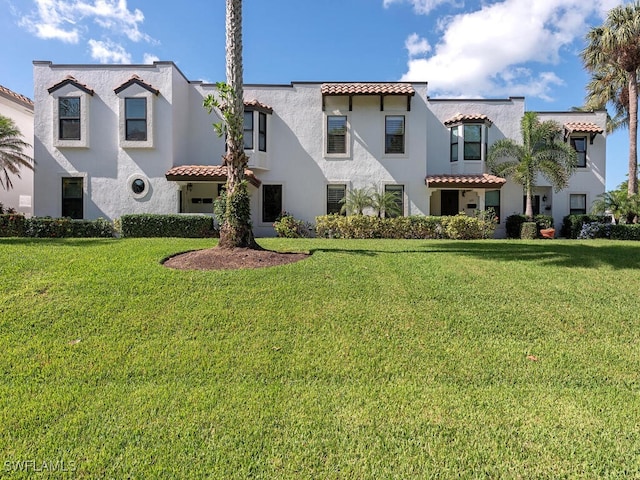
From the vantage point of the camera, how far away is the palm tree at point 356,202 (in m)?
16.4

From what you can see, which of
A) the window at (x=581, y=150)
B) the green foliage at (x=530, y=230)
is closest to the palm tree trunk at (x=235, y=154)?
the green foliage at (x=530, y=230)

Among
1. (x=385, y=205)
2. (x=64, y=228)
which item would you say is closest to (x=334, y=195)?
(x=385, y=205)

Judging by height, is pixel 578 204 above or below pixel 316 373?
above

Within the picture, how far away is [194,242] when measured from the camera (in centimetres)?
1126

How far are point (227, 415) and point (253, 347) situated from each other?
1.28 m

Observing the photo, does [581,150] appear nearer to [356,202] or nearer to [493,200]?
[493,200]

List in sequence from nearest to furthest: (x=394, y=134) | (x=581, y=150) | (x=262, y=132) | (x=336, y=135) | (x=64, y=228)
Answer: (x=64, y=228) → (x=262, y=132) → (x=394, y=134) → (x=336, y=135) → (x=581, y=150)

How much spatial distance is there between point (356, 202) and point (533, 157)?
8.99 metres

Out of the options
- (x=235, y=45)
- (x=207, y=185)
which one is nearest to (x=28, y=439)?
(x=235, y=45)

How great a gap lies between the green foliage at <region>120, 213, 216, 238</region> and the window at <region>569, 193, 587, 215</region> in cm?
1864

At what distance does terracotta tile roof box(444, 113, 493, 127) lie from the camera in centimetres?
1806

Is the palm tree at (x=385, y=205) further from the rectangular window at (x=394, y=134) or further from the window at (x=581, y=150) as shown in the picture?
the window at (x=581, y=150)

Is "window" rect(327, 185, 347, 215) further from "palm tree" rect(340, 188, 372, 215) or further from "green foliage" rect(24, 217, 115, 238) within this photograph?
"green foliage" rect(24, 217, 115, 238)

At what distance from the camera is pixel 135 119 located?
1623 centimetres
